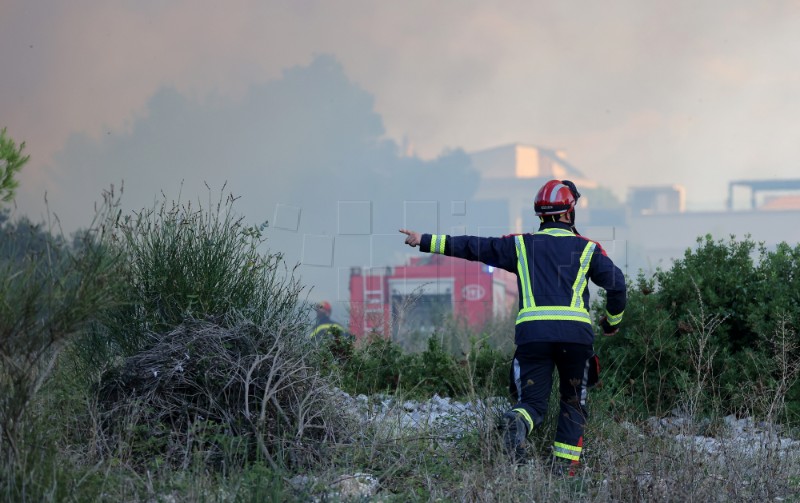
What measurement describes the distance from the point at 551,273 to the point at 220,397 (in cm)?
206

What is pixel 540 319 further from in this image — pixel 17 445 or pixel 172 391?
pixel 17 445

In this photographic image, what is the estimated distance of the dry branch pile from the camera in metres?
5.30

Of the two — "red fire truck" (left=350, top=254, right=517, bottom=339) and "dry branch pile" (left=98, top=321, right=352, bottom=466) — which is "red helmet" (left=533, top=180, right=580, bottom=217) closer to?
"dry branch pile" (left=98, top=321, right=352, bottom=466)

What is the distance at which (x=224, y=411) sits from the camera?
542 cm

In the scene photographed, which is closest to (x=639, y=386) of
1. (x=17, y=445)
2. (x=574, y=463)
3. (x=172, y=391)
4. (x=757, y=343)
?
(x=757, y=343)

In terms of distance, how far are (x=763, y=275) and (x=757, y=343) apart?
0.64 m

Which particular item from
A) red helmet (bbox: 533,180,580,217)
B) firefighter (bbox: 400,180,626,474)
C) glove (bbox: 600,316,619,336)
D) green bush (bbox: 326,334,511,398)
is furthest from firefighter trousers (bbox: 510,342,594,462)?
green bush (bbox: 326,334,511,398)

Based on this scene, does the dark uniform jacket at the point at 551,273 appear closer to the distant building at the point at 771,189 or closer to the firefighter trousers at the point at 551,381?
the firefighter trousers at the point at 551,381

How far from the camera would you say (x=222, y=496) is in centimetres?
442

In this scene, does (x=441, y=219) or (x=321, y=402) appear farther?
(x=441, y=219)

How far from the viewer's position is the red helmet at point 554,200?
594 centimetres

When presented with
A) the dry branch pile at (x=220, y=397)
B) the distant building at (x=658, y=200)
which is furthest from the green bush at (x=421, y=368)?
the distant building at (x=658, y=200)

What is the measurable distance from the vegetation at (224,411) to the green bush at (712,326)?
0.54 feet

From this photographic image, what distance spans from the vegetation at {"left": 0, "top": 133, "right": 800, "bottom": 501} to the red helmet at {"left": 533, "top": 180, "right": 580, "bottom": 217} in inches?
38.2
